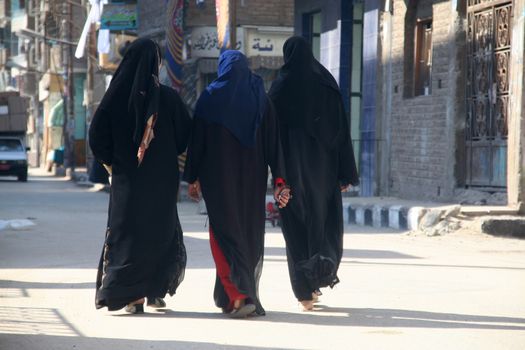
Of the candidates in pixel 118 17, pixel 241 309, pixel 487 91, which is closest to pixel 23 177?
pixel 118 17

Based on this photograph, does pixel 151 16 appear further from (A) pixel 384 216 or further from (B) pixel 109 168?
(B) pixel 109 168

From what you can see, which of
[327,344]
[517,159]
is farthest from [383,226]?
[327,344]

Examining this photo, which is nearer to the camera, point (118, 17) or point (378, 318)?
point (378, 318)

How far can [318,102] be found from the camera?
788 centimetres

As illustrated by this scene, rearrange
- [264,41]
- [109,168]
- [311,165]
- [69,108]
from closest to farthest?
[109,168] < [311,165] < [264,41] < [69,108]

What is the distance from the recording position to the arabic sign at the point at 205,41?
28125 millimetres

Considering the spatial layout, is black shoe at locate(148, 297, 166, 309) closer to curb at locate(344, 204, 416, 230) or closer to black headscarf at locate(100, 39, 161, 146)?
black headscarf at locate(100, 39, 161, 146)

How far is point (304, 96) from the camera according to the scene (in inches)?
308

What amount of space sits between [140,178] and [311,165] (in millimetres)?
1121

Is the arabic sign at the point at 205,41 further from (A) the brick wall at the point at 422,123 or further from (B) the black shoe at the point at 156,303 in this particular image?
(B) the black shoe at the point at 156,303

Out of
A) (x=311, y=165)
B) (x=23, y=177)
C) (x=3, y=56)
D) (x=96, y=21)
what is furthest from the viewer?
(x=3, y=56)

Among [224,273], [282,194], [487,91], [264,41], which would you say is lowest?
[224,273]

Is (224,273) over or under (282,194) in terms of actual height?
under

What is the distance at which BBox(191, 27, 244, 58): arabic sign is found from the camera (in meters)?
28.1
